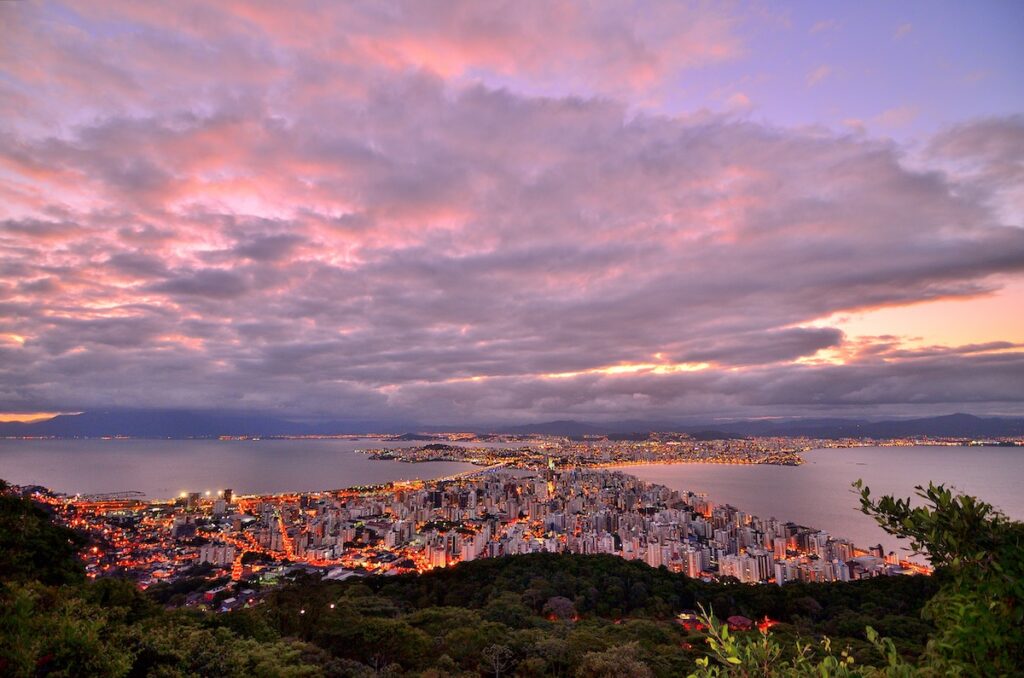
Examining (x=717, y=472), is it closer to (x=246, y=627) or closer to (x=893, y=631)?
(x=893, y=631)

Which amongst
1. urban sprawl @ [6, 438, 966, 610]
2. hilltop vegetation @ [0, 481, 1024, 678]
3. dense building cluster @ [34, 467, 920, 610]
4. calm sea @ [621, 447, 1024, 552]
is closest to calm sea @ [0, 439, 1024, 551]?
calm sea @ [621, 447, 1024, 552]

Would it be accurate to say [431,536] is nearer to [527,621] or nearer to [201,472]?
[527,621]

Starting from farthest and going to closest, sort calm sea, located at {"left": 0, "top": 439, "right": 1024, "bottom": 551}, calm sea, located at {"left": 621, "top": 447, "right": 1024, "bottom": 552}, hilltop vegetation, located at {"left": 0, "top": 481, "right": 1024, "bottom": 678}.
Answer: calm sea, located at {"left": 0, "top": 439, "right": 1024, "bottom": 551}
calm sea, located at {"left": 621, "top": 447, "right": 1024, "bottom": 552}
hilltop vegetation, located at {"left": 0, "top": 481, "right": 1024, "bottom": 678}

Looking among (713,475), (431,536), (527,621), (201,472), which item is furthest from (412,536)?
(713,475)

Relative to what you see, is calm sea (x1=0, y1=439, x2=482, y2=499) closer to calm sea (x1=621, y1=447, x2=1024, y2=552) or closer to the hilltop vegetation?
calm sea (x1=621, y1=447, x2=1024, y2=552)

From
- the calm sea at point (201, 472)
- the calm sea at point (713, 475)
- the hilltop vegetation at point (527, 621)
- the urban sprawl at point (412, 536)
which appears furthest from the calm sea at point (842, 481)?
the calm sea at point (201, 472)

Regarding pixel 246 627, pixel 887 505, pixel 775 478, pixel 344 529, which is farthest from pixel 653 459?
pixel 887 505
